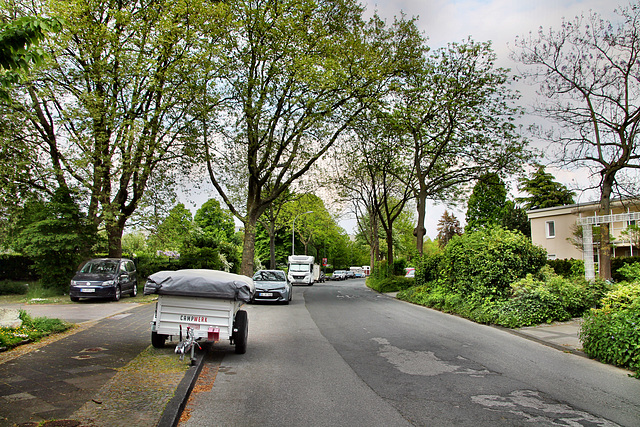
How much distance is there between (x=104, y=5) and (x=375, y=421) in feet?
75.6

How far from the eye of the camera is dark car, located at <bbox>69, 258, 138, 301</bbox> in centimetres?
1789

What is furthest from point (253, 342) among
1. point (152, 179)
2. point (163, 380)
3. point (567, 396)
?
point (152, 179)

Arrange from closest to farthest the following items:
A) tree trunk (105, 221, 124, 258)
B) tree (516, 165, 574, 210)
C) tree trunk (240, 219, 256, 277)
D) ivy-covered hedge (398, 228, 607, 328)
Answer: ivy-covered hedge (398, 228, 607, 328) < tree trunk (105, 221, 124, 258) < tree trunk (240, 219, 256, 277) < tree (516, 165, 574, 210)

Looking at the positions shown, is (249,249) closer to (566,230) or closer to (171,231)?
(171,231)

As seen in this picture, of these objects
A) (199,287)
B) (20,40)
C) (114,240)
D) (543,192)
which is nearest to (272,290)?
(114,240)

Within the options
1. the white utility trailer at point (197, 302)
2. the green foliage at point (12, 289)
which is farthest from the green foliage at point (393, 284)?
the white utility trailer at point (197, 302)

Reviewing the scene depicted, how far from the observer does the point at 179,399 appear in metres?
5.16

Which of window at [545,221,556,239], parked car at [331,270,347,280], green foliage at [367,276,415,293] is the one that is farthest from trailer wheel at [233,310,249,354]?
parked car at [331,270,347,280]

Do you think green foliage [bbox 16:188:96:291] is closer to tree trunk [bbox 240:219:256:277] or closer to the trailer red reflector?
tree trunk [bbox 240:219:256:277]

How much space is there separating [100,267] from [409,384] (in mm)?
16764

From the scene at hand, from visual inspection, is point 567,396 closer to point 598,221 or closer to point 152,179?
point 598,221

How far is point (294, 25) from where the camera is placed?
2127 cm

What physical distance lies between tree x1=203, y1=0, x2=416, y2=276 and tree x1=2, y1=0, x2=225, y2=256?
1.60 metres

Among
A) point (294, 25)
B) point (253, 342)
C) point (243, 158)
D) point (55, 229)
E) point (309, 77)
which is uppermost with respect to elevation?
point (294, 25)
